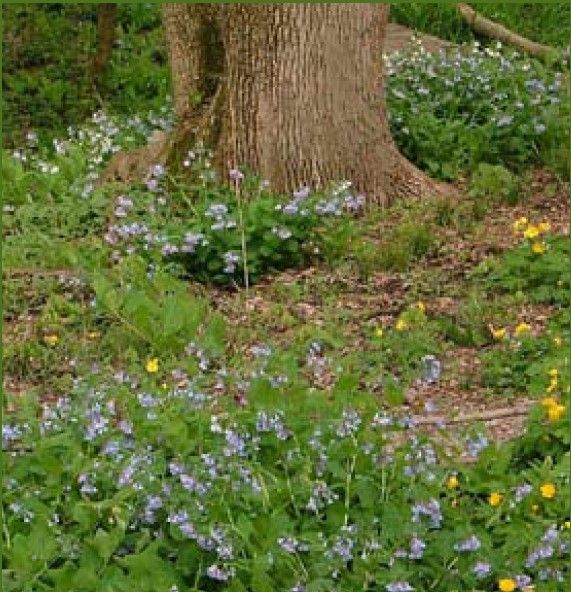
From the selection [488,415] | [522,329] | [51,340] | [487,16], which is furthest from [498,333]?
[487,16]

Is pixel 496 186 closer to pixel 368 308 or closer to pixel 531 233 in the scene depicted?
pixel 531 233

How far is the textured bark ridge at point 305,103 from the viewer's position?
6633mm

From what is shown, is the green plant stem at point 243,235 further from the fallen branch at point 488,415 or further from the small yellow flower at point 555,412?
the small yellow flower at point 555,412

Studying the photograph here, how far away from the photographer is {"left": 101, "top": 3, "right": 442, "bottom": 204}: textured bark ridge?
6633 millimetres

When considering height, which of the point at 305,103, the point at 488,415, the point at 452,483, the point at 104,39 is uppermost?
the point at 305,103

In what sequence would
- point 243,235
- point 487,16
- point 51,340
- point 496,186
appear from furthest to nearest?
point 487,16, point 496,186, point 243,235, point 51,340

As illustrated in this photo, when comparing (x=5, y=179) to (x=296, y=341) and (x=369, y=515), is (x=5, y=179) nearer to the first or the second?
(x=296, y=341)

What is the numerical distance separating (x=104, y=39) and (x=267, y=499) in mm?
6105

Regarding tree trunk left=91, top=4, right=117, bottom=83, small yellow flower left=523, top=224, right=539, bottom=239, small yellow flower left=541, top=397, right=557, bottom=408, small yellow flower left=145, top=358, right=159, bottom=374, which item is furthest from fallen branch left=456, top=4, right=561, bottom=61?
small yellow flower left=541, top=397, right=557, bottom=408

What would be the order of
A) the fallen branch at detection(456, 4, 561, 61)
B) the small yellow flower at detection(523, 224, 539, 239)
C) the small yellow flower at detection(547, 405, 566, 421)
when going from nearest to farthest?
the small yellow flower at detection(547, 405, 566, 421), the small yellow flower at detection(523, 224, 539, 239), the fallen branch at detection(456, 4, 561, 61)

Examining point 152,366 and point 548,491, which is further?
point 152,366

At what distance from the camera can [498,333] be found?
5.50 metres

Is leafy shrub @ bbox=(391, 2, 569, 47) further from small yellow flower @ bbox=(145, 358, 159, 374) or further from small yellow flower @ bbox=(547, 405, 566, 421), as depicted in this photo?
small yellow flower @ bbox=(547, 405, 566, 421)

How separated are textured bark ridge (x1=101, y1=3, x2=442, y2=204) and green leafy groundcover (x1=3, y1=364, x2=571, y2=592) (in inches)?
89.9
